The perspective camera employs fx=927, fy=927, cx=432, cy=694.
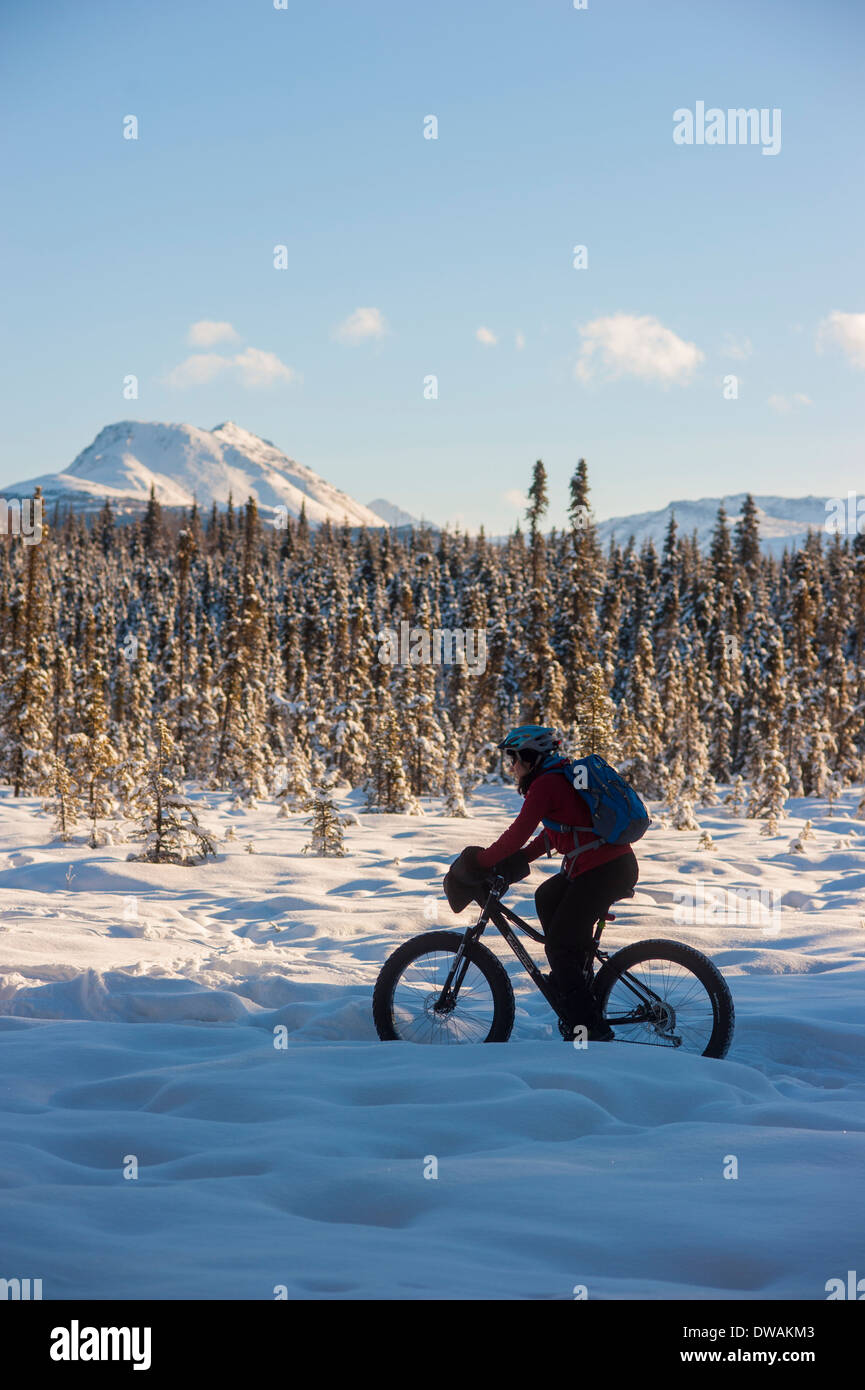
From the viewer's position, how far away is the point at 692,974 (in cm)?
492

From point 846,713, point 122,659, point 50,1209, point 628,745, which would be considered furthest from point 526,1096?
point 122,659

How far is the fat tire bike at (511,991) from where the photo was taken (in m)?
4.96

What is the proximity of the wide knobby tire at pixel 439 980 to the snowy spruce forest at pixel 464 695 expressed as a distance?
278 inches

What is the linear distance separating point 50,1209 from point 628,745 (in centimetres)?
2493

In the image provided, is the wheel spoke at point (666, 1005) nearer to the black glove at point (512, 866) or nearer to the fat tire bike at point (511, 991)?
the fat tire bike at point (511, 991)

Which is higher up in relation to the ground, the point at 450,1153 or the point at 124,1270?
the point at 124,1270

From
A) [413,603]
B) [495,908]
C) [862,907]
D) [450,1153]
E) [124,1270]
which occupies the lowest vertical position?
[862,907]

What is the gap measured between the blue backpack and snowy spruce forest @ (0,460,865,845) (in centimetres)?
784

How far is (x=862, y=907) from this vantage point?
10.3 meters

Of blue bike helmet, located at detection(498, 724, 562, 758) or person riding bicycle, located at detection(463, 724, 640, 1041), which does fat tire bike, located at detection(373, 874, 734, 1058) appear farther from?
blue bike helmet, located at detection(498, 724, 562, 758)

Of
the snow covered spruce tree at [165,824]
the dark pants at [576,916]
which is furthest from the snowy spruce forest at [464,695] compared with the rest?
the dark pants at [576,916]

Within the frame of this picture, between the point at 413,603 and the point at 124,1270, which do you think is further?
the point at 413,603
